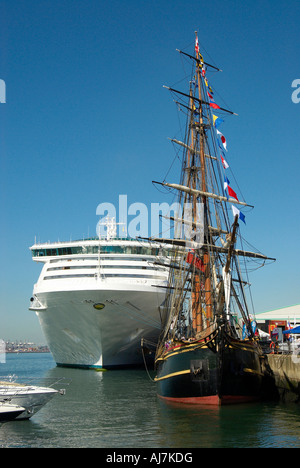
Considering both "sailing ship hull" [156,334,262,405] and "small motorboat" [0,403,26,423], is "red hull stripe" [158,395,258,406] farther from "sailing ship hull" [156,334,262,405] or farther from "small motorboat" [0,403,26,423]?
"small motorboat" [0,403,26,423]

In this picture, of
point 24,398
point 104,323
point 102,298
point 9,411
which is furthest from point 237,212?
point 104,323

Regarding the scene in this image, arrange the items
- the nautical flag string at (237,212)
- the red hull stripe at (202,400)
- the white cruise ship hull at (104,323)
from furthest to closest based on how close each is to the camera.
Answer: the white cruise ship hull at (104,323) → the nautical flag string at (237,212) → the red hull stripe at (202,400)

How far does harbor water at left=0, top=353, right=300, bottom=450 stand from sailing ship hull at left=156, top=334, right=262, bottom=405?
1.99ft

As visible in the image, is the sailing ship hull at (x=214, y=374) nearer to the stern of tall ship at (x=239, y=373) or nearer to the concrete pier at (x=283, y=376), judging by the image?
the stern of tall ship at (x=239, y=373)

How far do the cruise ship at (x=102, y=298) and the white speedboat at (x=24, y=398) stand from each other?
672 inches

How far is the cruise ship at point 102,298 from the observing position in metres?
35.8

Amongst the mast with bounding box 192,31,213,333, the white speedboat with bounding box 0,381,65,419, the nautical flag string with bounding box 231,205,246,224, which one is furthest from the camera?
the mast with bounding box 192,31,213,333

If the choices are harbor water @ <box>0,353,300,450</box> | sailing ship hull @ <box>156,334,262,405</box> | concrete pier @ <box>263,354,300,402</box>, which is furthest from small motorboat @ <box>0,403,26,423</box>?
concrete pier @ <box>263,354,300,402</box>

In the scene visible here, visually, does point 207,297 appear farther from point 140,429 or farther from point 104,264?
point 104,264

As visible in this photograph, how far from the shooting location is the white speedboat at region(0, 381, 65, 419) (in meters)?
17.5

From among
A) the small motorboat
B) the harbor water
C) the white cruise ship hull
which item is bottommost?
the harbor water

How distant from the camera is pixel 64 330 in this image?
38719 millimetres

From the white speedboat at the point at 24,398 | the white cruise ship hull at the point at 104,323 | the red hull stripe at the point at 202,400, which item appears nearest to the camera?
the white speedboat at the point at 24,398

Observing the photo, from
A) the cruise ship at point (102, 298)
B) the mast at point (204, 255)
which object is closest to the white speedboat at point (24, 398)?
the mast at point (204, 255)
